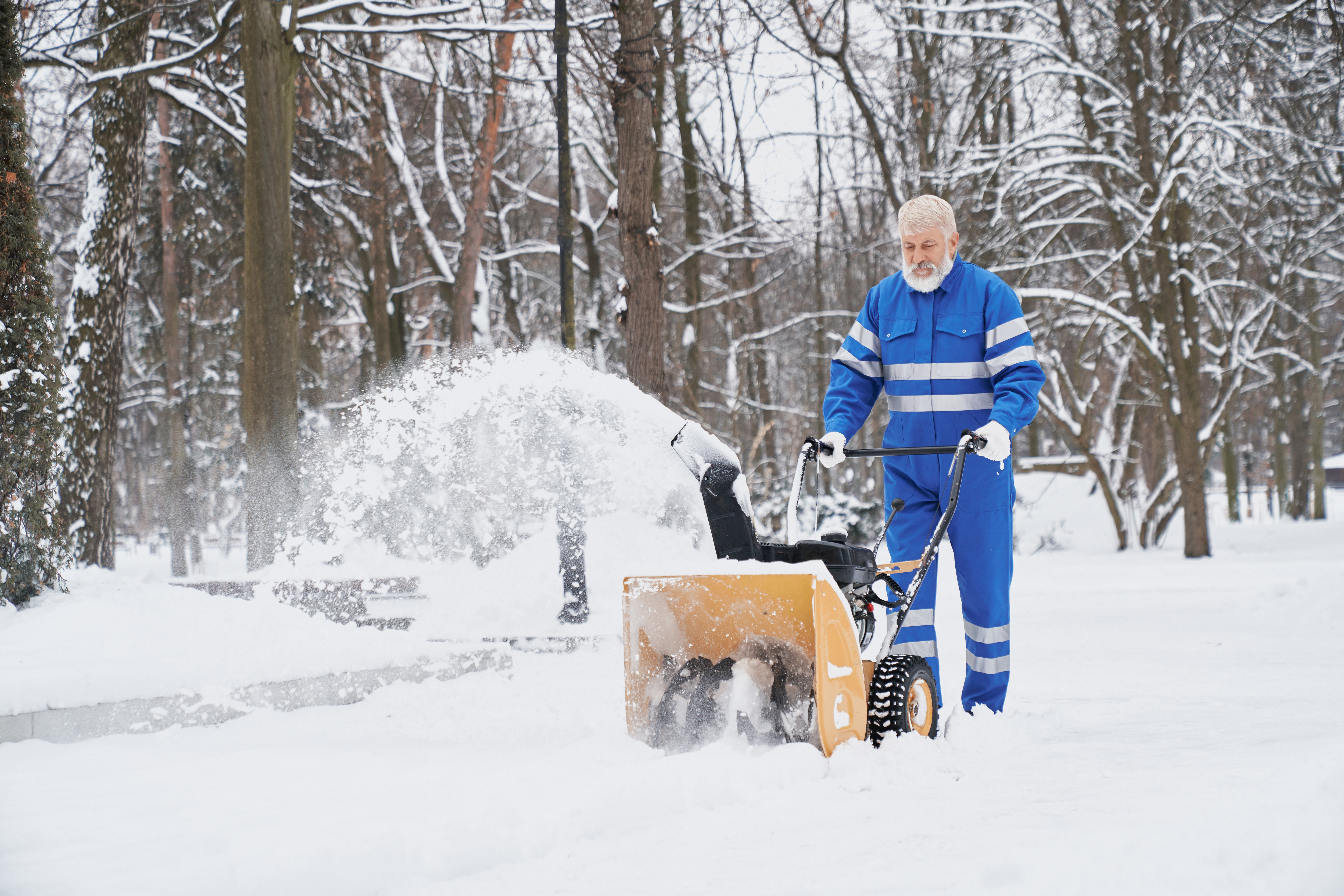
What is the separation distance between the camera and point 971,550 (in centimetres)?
397

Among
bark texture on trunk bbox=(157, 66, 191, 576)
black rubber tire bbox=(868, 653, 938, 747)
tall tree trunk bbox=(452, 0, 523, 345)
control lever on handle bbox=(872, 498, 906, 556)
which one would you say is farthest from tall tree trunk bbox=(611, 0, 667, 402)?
bark texture on trunk bbox=(157, 66, 191, 576)

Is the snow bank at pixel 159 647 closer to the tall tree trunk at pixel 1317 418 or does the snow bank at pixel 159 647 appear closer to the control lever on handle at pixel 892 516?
the control lever on handle at pixel 892 516

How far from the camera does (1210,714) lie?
420cm

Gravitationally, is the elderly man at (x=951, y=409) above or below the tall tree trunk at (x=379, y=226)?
below

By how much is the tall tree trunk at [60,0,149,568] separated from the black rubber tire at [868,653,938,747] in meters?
9.03

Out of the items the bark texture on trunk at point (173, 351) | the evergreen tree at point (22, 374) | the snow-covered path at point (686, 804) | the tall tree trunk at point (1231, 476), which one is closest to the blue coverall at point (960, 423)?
the snow-covered path at point (686, 804)

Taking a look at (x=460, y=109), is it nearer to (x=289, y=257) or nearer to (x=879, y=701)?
(x=289, y=257)

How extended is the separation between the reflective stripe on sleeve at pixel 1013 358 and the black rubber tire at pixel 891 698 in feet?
3.81

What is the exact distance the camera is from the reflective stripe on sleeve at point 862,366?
4.22 m

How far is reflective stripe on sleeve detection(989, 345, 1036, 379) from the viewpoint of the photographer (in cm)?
386

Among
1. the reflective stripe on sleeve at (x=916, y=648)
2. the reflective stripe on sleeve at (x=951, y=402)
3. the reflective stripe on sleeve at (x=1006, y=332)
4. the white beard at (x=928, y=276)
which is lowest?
the reflective stripe on sleeve at (x=916, y=648)

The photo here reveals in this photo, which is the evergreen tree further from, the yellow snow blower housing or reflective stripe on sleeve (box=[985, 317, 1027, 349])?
reflective stripe on sleeve (box=[985, 317, 1027, 349])

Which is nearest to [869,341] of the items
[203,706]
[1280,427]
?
[203,706]

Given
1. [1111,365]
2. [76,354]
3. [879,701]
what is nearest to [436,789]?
[879,701]
